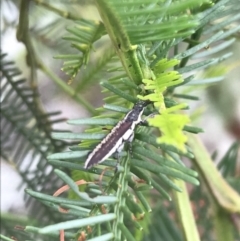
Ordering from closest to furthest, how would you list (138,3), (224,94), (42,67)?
(138,3), (42,67), (224,94)

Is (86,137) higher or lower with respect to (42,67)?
lower

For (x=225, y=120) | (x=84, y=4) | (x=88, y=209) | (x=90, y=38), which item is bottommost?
(x=88, y=209)

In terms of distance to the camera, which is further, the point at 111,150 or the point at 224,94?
the point at 224,94

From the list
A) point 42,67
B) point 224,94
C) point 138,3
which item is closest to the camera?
point 138,3

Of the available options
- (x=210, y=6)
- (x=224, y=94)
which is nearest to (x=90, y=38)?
(x=210, y=6)

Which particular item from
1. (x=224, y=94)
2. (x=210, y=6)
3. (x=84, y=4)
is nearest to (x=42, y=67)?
(x=84, y=4)

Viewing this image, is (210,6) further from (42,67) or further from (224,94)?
(224,94)
